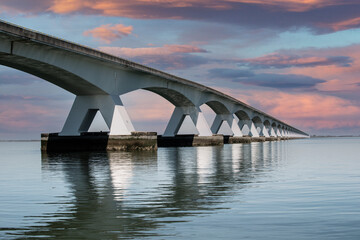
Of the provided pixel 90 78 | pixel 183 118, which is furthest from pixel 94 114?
pixel 183 118

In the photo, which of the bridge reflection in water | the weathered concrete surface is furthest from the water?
the weathered concrete surface

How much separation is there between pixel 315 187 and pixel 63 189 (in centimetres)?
783

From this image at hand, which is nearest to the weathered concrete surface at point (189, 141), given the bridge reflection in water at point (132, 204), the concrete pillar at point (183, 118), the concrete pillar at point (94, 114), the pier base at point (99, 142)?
the concrete pillar at point (183, 118)

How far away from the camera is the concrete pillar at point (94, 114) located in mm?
42594

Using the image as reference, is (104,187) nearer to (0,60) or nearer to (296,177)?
(296,177)

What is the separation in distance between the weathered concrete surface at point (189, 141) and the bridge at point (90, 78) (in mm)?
875

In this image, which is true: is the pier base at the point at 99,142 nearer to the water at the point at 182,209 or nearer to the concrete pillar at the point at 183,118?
the concrete pillar at the point at 183,118

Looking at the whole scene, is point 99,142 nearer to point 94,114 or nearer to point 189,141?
point 94,114

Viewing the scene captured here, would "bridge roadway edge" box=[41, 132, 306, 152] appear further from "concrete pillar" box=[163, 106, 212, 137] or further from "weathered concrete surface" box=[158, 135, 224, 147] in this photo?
"concrete pillar" box=[163, 106, 212, 137]

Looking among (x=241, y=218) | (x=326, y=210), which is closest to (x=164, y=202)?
(x=241, y=218)

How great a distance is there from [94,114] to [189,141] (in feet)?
60.5

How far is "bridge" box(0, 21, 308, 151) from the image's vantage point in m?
32.8

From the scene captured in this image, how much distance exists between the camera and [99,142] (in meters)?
43.7

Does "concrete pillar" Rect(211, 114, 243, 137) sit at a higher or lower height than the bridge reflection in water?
higher
